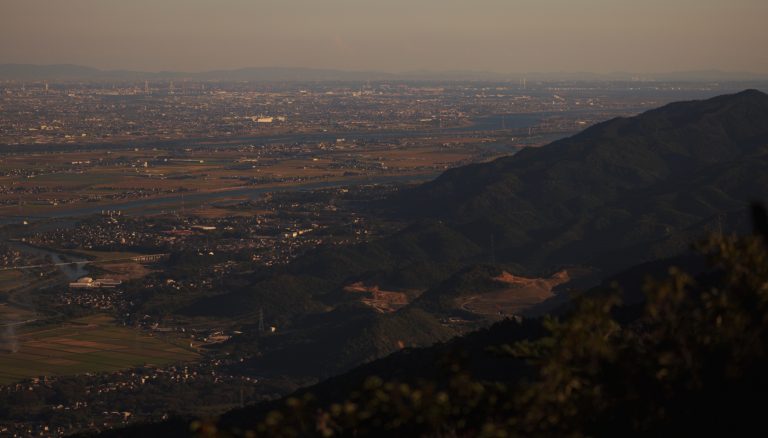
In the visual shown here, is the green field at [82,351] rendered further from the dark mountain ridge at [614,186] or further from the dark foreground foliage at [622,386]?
the dark foreground foliage at [622,386]

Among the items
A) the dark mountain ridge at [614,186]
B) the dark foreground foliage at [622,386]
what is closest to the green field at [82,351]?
the dark mountain ridge at [614,186]

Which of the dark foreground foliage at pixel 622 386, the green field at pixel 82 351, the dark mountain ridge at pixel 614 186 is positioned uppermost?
the dark foreground foliage at pixel 622 386

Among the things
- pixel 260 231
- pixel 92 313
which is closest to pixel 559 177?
pixel 260 231

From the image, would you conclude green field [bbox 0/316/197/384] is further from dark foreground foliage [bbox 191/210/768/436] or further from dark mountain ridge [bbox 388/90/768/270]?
dark foreground foliage [bbox 191/210/768/436]

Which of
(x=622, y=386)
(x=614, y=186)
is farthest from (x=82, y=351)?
(x=614, y=186)

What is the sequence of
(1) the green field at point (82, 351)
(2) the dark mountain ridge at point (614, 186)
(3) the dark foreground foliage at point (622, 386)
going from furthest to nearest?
(2) the dark mountain ridge at point (614, 186) → (1) the green field at point (82, 351) → (3) the dark foreground foliage at point (622, 386)

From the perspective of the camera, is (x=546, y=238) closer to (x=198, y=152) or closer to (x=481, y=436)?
(x=481, y=436)

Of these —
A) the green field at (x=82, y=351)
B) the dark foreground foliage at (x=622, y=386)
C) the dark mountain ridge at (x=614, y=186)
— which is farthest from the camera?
the dark mountain ridge at (x=614, y=186)
